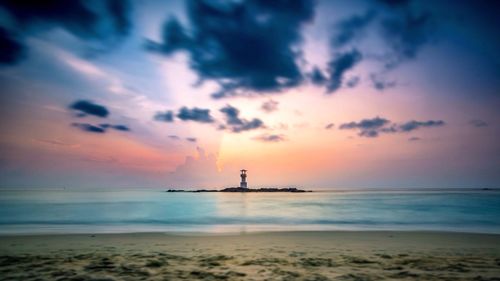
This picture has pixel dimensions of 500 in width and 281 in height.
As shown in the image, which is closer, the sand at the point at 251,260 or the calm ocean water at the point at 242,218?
the sand at the point at 251,260

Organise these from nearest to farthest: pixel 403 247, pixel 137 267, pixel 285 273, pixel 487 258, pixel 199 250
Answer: pixel 285 273
pixel 137 267
pixel 487 258
pixel 199 250
pixel 403 247

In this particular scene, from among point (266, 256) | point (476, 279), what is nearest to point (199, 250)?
point (266, 256)

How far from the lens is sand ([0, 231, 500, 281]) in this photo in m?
7.62

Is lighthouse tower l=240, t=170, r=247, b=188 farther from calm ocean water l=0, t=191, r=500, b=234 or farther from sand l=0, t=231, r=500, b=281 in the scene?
sand l=0, t=231, r=500, b=281

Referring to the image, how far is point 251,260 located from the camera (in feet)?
30.3

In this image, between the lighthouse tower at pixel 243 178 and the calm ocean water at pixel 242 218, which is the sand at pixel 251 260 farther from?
the lighthouse tower at pixel 243 178

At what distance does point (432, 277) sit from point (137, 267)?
7333 mm

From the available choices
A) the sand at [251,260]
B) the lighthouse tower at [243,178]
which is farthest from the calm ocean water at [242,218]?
the lighthouse tower at [243,178]

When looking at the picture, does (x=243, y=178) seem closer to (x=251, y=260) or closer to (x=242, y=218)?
(x=242, y=218)

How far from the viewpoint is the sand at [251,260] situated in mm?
7625

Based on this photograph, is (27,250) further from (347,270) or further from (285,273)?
(347,270)

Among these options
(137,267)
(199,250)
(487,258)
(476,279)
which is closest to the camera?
(476,279)

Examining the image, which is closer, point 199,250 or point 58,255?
point 58,255

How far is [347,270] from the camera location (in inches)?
319
